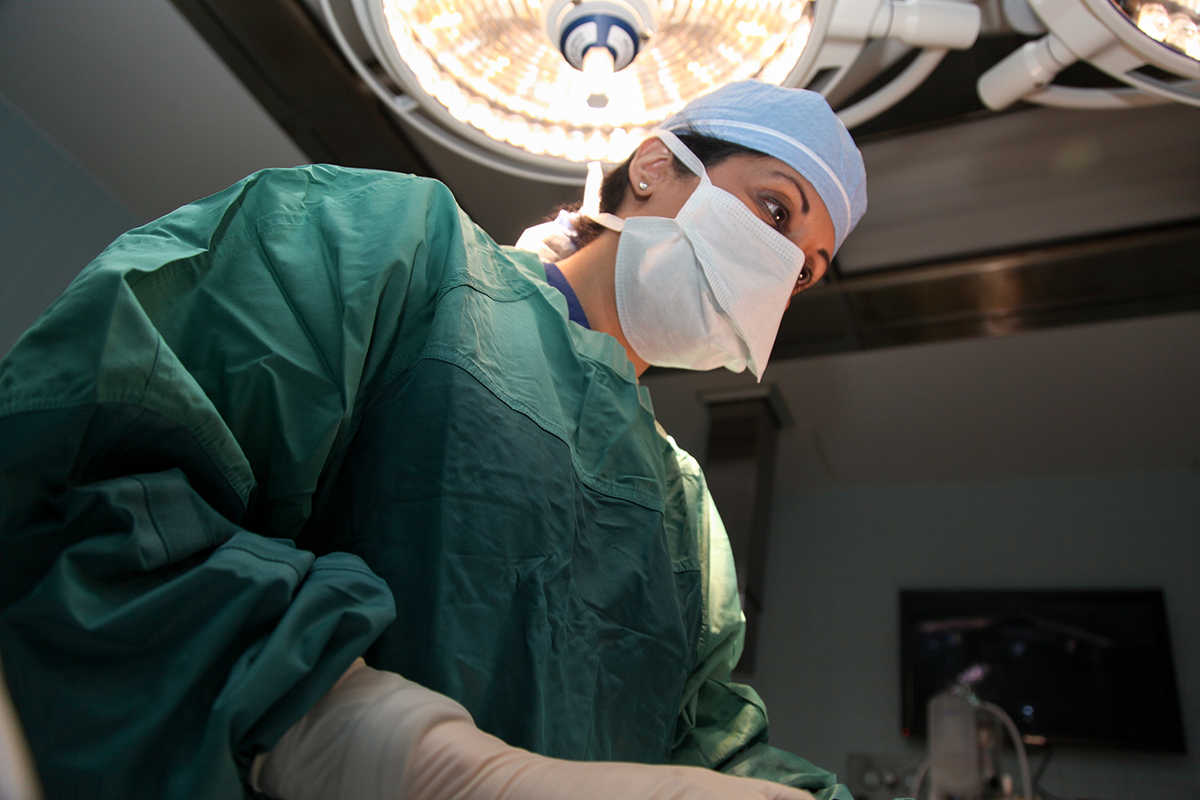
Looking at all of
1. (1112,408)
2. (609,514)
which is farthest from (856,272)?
(609,514)

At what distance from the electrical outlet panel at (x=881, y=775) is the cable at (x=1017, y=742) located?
12.6 inches

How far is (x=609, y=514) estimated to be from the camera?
3.07 feet

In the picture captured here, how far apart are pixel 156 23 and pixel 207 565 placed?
1823 mm

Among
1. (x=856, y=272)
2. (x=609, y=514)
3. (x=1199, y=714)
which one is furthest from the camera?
(x=1199, y=714)

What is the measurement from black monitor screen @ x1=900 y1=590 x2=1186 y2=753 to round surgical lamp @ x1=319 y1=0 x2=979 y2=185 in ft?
7.53

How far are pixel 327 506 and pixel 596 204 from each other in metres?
0.69

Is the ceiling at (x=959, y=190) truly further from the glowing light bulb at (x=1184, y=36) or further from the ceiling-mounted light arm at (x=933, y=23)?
the glowing light bulb at (x=1184, y=36)

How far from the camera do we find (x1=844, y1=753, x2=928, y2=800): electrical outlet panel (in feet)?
9.47

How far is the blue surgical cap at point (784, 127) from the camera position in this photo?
1.26 meters

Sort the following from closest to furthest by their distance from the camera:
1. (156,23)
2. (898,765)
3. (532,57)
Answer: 1. (532,57)
2. (156,23)
3. (898,765)

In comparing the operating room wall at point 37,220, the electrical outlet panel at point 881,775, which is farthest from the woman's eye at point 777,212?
the electrical outlet panel at point 881,775

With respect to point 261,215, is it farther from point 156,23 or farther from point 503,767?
point 156,23

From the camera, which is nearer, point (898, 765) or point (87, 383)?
point (87, 383)

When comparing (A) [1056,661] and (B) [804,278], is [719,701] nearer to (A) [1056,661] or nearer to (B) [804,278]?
(B) [804,278]
